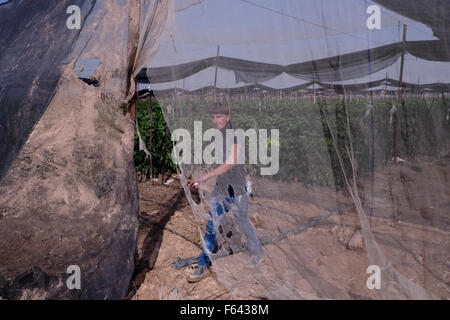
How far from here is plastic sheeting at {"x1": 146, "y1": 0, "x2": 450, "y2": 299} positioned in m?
2.13

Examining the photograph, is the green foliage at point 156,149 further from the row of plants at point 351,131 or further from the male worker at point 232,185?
the row of plants at point 351,131

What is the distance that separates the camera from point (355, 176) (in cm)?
216

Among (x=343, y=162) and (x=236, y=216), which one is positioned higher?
(x=343, y=162)

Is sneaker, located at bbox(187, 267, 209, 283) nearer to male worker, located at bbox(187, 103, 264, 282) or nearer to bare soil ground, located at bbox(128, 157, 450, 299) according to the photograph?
bare soil ground, located at bbox(128, 157, 450, 299)

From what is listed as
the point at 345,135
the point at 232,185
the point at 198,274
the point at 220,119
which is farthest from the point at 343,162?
the point at 198,274

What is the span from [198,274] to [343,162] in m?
1.68

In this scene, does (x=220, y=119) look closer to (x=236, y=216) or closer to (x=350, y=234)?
(x=236, y=216)

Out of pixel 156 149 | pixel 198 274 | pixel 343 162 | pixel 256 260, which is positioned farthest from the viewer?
pixel 156 149

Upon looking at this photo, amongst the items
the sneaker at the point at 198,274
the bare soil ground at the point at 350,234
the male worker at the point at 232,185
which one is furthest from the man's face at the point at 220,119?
the sneaker at the point at 198,274

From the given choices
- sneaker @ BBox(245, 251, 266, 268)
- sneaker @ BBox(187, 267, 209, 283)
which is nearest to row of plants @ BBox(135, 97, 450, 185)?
sneaker @ BBox(245, 251, 266, 268)

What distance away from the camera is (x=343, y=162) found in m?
2.15

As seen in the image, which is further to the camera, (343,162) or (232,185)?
(232,185)

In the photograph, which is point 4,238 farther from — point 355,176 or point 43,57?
point 355,176

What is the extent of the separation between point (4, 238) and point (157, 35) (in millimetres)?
1881
